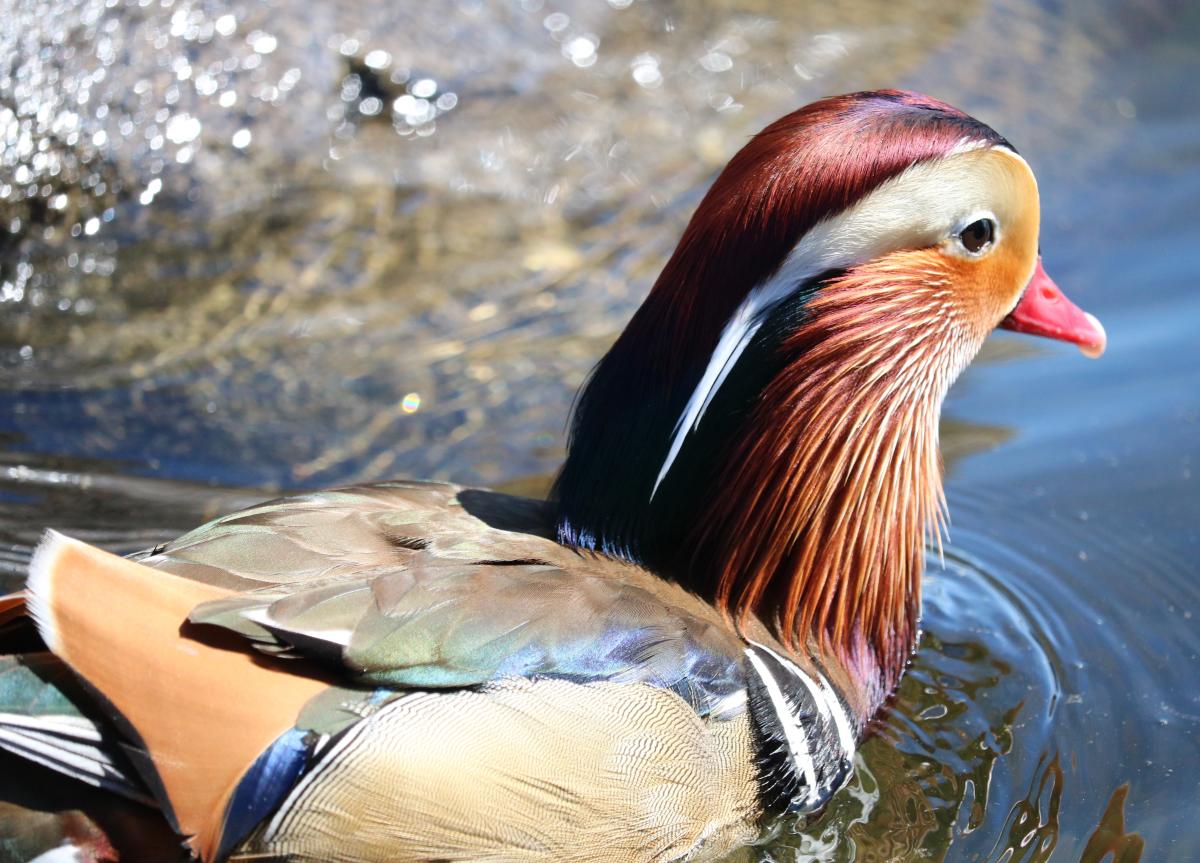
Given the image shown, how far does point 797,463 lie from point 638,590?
1.72 ft

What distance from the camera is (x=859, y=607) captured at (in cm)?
343

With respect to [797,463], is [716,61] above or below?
above

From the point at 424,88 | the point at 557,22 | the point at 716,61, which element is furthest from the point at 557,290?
the point at 716,61

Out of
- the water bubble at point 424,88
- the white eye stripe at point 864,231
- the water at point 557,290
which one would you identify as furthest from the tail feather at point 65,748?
the water bubble at point 424,88

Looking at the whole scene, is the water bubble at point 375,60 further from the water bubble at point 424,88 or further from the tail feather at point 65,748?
the tail feather at point 65,748

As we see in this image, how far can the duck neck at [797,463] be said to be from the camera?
311 cm

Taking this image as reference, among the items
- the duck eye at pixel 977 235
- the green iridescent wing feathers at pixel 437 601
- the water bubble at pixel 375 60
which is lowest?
the green iridescent wing feathers at pixel 437 601

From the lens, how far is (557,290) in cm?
549

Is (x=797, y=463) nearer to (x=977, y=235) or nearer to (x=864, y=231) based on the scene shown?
(x=864, y=231)

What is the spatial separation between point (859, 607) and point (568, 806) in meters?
1.06

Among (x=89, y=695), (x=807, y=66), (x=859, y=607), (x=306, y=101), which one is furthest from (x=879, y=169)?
(x=807, y=66)

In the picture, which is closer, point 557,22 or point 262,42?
point 262,42

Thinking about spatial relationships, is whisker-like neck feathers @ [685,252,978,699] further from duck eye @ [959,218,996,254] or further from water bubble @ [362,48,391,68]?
water bubble @ [362,48,391,68]

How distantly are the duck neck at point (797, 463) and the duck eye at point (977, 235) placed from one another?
0.31 ft
